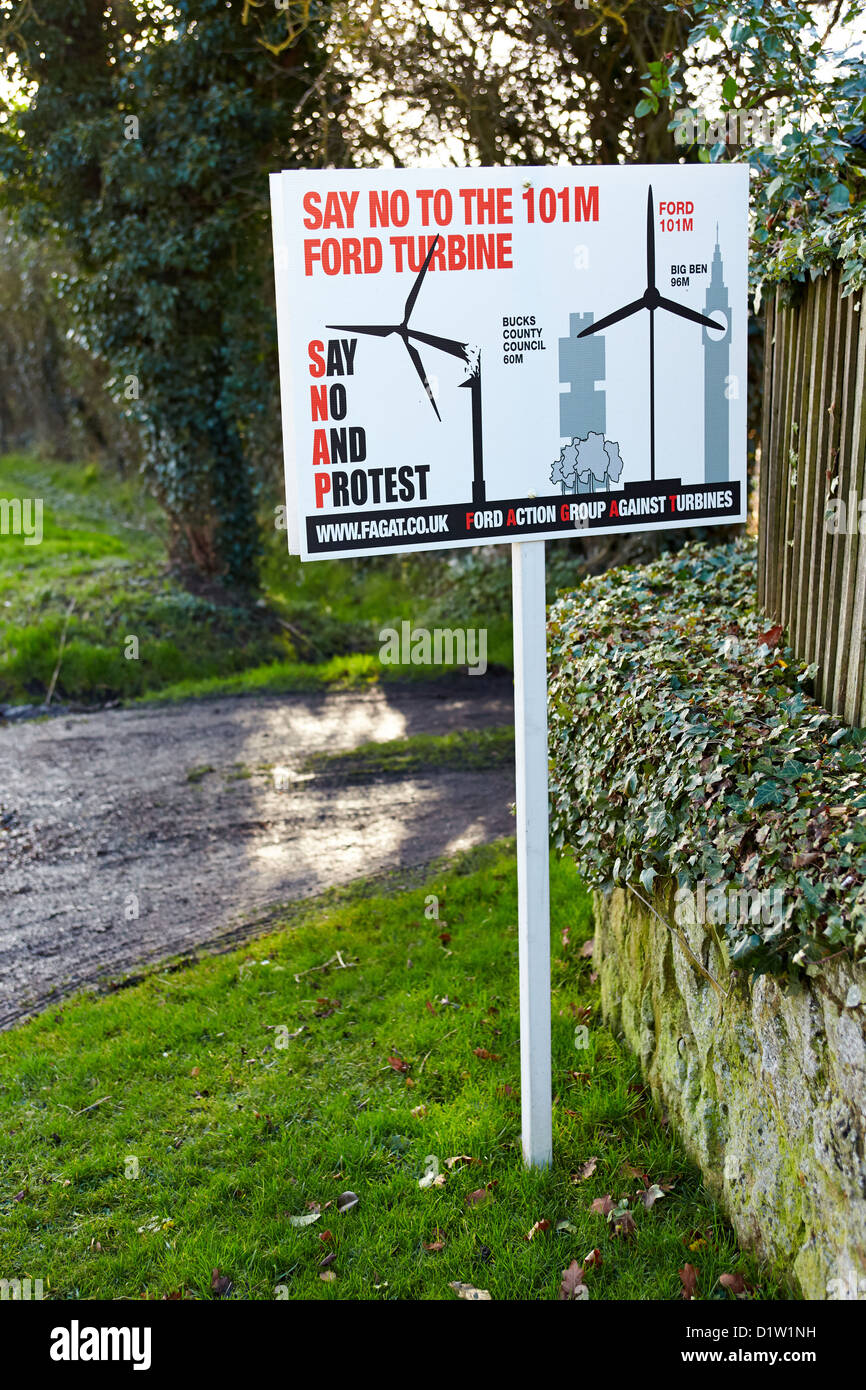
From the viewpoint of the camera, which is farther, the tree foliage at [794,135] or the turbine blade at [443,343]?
the tree foliage at [794,135]

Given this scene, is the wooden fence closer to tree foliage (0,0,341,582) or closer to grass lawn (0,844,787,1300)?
grass lawn (0,844,787,1300)

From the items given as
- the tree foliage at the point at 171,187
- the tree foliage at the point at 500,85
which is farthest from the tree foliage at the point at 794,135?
the tree foliage at the point at 171,187

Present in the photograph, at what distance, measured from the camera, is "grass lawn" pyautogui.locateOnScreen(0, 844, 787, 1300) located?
3.70m

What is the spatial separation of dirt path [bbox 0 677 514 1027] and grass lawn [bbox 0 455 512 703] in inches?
31.1

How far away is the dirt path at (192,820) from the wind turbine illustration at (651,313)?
3.86 m

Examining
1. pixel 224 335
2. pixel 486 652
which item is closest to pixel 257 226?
pixel 224 335

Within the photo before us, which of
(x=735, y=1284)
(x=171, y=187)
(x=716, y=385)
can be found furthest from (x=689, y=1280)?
(x=171, y=187)

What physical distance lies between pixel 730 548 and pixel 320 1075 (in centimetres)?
401

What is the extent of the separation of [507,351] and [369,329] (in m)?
0.50

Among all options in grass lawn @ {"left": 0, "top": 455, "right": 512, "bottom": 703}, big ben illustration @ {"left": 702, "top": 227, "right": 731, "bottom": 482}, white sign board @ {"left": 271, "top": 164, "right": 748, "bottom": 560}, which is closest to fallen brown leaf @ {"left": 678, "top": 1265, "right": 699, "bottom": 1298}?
white sign board @ {"left": 271, "top": 164, "right": 748, "bottom": 560}

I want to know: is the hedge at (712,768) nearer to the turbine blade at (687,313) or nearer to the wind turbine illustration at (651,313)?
the wind turbine illustration at (651,313)

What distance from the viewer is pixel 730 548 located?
6.84m

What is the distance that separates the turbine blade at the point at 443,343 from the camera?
3.64 m
